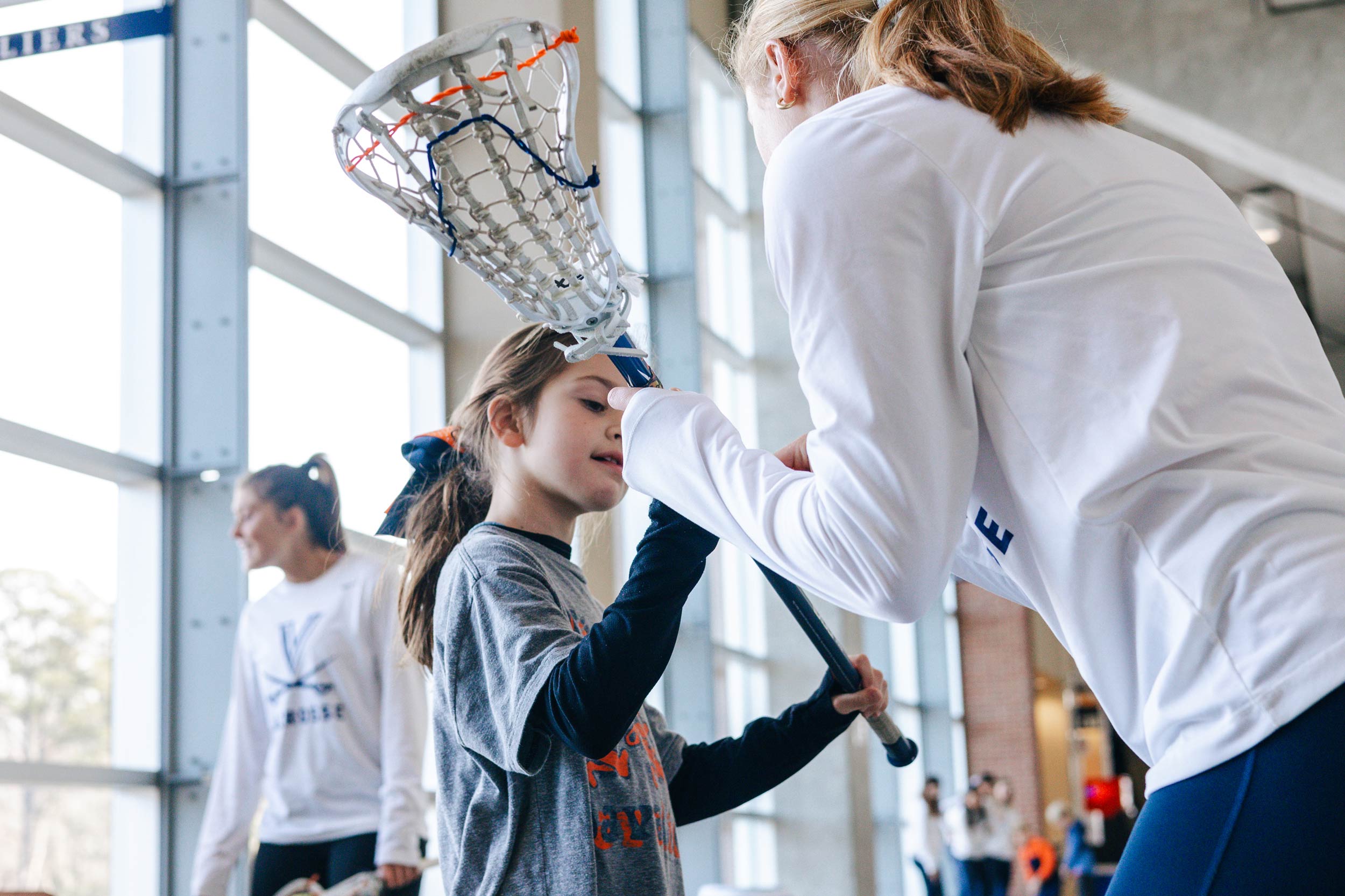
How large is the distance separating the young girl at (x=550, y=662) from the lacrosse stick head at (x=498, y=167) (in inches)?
11.7

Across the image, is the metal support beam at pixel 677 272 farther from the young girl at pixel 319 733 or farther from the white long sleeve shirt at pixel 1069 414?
the white long sleeve shirt at pixel 1069 414

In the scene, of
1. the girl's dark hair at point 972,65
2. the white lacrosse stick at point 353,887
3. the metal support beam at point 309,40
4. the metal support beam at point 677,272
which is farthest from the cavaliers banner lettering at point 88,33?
the metal support beam at point 677,272

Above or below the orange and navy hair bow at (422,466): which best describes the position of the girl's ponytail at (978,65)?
above

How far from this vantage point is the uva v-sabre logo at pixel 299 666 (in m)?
3.47

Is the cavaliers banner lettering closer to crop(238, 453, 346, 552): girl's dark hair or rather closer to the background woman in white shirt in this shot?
the background woman in white shirt

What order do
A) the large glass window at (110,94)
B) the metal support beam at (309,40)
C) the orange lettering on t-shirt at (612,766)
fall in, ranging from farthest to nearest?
the metal support beam at (309,40)
the large glass window at (110,94)
the orange lettering on t-shirt at (612,766)

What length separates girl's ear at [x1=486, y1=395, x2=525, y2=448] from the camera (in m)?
1.91

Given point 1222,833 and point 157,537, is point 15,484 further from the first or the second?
point 1222,833

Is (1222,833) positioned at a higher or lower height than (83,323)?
lower

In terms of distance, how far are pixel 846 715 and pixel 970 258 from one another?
1.04 meters

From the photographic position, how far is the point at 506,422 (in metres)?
1.93

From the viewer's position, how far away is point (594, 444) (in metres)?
1.84

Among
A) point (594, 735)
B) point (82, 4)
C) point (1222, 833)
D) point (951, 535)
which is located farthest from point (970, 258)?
point (82, 4)

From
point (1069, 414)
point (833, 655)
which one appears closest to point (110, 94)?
point (833, 655)
